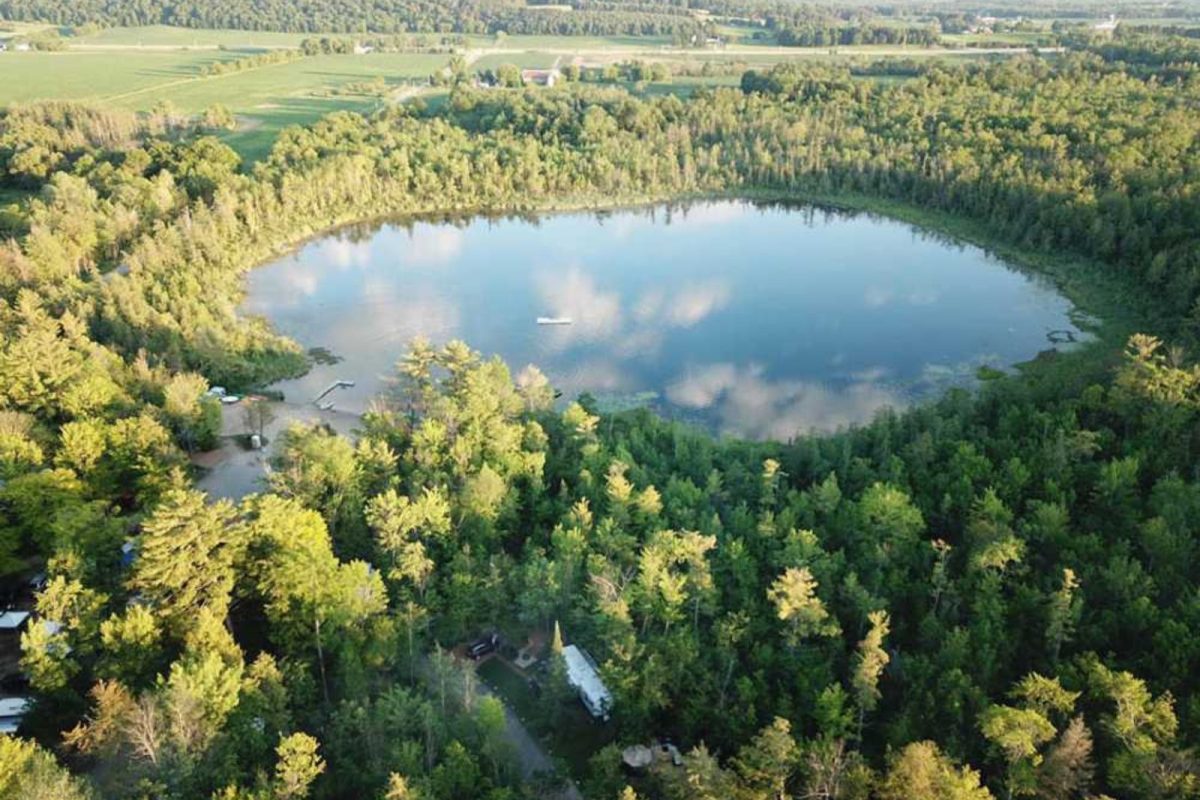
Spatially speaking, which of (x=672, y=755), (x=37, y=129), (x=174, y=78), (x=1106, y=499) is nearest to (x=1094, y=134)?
(x=1106, y=499)

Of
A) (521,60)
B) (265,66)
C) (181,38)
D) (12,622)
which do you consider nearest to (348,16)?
(181,38)

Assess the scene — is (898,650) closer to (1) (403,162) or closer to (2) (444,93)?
(1) (403,162)

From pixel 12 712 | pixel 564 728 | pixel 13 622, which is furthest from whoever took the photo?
pixel 13 622

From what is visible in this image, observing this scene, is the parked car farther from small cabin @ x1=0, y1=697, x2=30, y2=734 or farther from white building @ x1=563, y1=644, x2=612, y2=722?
small cabin @ x1=0, y1=697, x2=30, y2=734

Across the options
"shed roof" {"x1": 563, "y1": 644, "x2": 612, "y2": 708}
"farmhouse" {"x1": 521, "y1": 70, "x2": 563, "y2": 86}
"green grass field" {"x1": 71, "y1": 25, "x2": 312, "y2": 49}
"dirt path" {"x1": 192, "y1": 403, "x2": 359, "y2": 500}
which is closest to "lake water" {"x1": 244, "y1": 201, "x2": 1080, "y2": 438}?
"dirt path" {"x1": 192, "y1": 403, "x2": 359, "y2": 500}

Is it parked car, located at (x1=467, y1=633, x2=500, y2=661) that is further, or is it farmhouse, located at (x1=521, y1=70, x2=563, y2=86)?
farmhouse, located at (x1=521, y1=70, x2=563, y2=86)

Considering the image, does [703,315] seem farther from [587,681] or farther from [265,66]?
[265,66]
